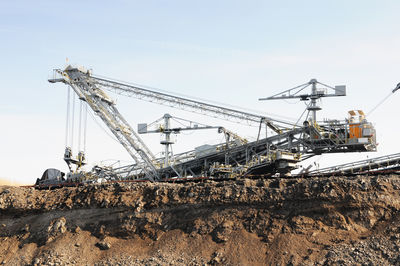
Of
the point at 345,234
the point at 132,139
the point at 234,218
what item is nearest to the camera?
the point at 345,234

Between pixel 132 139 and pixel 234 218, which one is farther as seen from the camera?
pixel 132 139

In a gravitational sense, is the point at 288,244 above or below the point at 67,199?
below

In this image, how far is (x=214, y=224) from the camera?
3541 cm

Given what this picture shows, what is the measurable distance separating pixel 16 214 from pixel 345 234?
87.3 feet

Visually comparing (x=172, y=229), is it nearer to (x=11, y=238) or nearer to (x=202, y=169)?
(x=11, y=238)

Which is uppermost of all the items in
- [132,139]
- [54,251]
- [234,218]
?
[132,139]

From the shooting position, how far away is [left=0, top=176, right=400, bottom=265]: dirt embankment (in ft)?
105

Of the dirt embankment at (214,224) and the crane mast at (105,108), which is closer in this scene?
the dirt embankment at (214,224)

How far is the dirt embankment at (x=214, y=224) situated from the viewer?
32.2 metres

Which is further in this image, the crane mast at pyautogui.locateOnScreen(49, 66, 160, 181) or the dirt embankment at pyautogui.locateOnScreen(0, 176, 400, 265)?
the crane mast at pyautogui.locateOnScreen(49, 66, 160, 181)

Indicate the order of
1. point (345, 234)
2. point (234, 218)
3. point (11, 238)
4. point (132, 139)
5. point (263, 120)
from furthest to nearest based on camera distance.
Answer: point (132, 139), point (263, 120), point (11, 238), point (234, 218), point (345, 234)

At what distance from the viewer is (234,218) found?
35.4m

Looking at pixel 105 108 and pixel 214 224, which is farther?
pixel 105 108

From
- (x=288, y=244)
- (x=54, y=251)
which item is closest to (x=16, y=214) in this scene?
(x=54, y=251)
